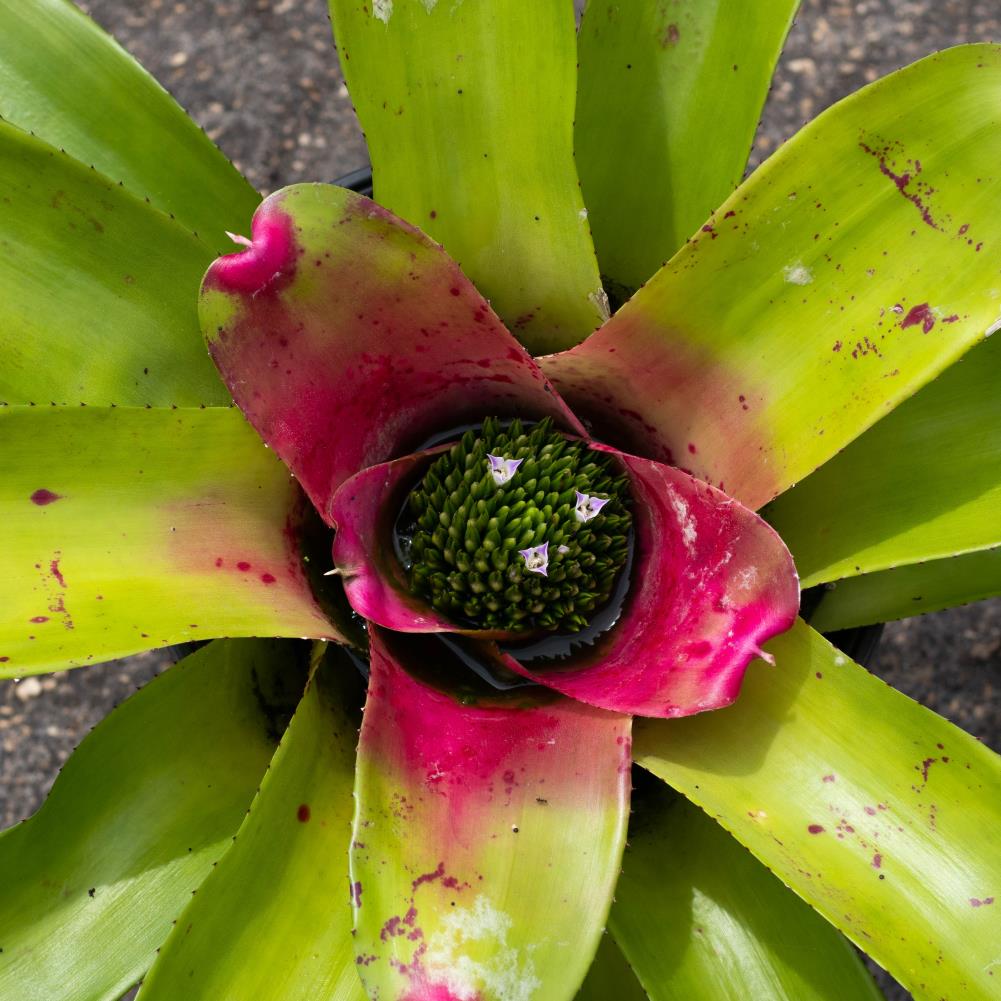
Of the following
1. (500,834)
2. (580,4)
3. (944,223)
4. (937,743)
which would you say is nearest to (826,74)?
(580,4)

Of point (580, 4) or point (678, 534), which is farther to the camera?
point (580, 4)

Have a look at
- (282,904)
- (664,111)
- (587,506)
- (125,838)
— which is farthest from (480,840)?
(664,111)

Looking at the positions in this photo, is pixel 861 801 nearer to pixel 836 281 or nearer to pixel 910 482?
pixel 910 482

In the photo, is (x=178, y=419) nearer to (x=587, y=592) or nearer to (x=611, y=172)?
(x=587, y=592)

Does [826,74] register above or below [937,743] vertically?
below

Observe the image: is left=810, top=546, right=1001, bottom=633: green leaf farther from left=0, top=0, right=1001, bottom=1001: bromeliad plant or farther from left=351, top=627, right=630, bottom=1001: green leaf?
left=351, top=627, right=630, bottom=1001: green leaf

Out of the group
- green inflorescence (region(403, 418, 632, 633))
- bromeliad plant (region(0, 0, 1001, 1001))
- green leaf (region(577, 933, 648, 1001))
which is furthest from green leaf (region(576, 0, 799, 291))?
green leaf (region(577, 933, 648, 1001))

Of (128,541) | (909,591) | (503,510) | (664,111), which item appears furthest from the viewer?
(909,591)
